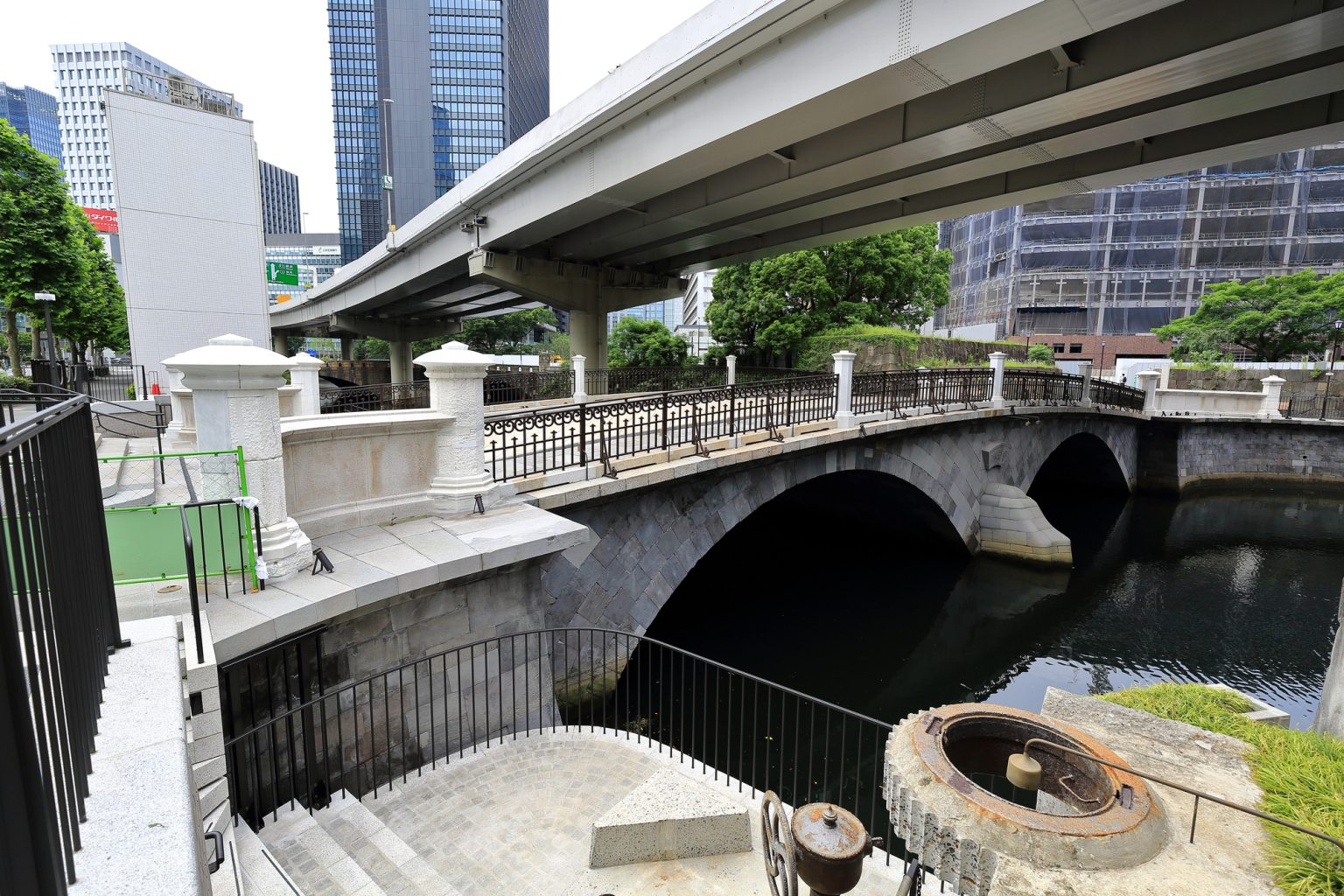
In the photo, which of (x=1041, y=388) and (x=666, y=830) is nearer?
(x=666, y=830)

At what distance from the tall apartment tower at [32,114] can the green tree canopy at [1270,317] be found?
20310cm

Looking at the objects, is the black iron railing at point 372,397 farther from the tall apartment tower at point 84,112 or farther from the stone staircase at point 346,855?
the tall apartment tower at point 84,112

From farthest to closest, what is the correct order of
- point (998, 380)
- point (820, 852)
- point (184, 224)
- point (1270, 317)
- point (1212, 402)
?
point (1270, 317), point (1212, 402), point (184, 224), point (998, 380), point (820, 852)

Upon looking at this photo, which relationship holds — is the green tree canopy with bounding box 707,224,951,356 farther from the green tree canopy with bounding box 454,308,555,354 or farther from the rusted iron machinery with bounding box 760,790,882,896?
the green tree canopy with bounding box 454,308,555,354

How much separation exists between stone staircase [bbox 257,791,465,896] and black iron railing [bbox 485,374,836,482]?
3.84 meters

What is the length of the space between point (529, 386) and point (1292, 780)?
2547 centimetres

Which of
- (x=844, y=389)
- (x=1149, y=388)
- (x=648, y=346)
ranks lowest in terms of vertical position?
(x=1149, y=388)

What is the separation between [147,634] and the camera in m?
3.42

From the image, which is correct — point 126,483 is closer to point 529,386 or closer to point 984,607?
point 984,607

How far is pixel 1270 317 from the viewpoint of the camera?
105 ft

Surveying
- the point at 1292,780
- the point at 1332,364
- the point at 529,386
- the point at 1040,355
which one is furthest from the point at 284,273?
the point at 1332,364

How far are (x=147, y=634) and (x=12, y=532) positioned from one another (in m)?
2.10

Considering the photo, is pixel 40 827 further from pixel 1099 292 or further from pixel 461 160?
pixel 461 160

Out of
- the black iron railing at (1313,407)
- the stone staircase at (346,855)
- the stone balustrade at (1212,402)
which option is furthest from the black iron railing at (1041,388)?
the stone staircase at (346,855)
